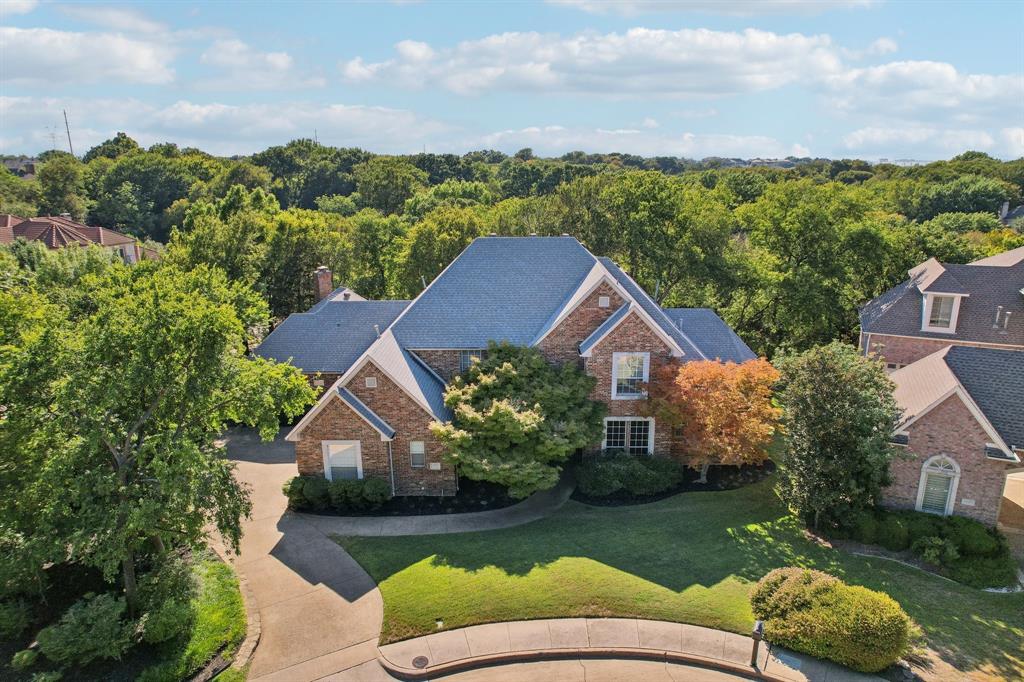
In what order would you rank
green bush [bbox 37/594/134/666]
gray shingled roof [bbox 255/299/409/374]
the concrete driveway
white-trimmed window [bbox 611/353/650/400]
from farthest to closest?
gray shingled roof [bbox 255/299/409/374]
white-trimmed window [bbox 611/353/650/400]
the concrete driveway
green bush [bbox 37/594/134/666]

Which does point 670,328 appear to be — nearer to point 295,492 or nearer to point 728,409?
point 728,409

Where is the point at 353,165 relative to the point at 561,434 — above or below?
above

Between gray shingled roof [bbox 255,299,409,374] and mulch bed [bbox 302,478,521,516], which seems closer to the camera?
mulch bed [bbox 302,478,521,516]

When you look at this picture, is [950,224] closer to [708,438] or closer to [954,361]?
[954,361]

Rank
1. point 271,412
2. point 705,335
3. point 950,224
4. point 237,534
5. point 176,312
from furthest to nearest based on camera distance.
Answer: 1. point 950,224
2. point 705,335
3. point 271,412
4. point 237,534
5. point 176,312

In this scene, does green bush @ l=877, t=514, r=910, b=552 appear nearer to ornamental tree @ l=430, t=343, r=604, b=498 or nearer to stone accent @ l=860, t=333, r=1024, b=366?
ornamental tree @ l=430, t=343, r=604, b=498

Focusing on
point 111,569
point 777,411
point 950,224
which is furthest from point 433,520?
point 950,224

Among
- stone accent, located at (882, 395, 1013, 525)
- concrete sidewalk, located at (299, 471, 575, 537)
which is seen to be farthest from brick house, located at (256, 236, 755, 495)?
stone accent, located at (882, 395, 1013, 525)
